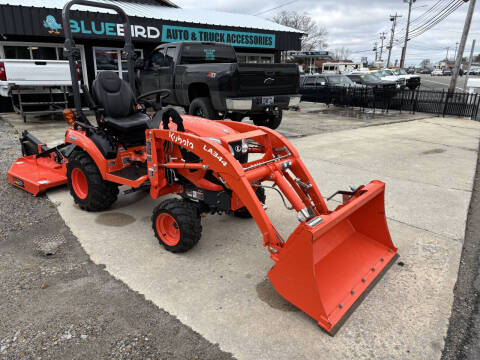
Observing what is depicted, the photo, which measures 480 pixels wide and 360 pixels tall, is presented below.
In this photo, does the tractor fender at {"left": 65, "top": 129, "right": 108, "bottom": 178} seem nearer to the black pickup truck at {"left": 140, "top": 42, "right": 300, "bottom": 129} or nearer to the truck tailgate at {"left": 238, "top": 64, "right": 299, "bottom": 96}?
the black pickup truck at {"left": 140, "top": 42, "right": 300, "bottom": 129}

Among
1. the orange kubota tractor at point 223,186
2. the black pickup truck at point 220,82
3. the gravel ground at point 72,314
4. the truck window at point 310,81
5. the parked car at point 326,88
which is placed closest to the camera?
the gravel ground at point 72,314

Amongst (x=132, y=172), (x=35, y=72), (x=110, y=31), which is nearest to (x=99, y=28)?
(x=110, y=31)

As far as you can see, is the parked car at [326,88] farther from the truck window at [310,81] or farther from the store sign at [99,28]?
the store sign at [99,28]

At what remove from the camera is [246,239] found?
3771mm

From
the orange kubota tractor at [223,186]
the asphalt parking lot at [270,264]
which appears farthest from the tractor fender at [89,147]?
the asphalt parking lot at [270,264]

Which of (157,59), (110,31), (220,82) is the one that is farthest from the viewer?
(110,31)

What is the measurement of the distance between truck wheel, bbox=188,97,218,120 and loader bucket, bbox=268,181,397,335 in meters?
5.33

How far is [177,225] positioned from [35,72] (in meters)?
9.15

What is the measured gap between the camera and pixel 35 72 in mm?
10070

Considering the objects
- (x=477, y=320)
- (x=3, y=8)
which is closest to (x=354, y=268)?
(x=477, y=320)

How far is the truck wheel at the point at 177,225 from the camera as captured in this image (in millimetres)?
3254

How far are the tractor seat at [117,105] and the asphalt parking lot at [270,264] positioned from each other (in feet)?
3.49

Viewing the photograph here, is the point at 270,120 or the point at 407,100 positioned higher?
the point at 407,100

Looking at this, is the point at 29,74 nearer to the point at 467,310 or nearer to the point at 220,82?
the point at 220,82
